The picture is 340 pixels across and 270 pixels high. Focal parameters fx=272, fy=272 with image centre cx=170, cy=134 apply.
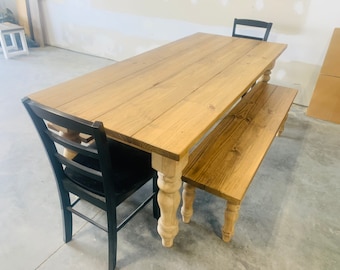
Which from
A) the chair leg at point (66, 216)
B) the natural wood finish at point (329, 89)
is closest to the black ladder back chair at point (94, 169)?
the chair leg at point (66, 216)

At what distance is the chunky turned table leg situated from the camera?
3.70ft

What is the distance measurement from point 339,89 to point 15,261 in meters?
3.04

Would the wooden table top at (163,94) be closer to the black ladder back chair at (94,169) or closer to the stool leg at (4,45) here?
the black ladder back chair at (94,169)

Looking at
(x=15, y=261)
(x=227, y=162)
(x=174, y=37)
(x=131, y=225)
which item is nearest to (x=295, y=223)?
(x=227, y=162)

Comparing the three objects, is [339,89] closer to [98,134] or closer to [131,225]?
[131,225]

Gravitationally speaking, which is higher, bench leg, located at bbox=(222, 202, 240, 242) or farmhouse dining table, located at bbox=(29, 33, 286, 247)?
farmhouse dining table, located at bbox=(29, 33, 286, 247)

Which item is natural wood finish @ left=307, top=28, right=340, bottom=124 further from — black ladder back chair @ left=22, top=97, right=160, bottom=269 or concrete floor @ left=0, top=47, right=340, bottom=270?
black ladder back chair @ left=22, top=97, right=160, bottom=269

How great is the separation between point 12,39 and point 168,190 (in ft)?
15.2

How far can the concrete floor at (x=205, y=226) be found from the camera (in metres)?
1.46

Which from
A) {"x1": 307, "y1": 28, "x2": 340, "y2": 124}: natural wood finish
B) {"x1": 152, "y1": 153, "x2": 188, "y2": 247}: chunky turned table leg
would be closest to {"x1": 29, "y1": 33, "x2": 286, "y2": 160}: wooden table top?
{"x1": 152, "y1": 153, "x2": 188, "y2": 247}: chunky turned table leg

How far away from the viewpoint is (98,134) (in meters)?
0.94

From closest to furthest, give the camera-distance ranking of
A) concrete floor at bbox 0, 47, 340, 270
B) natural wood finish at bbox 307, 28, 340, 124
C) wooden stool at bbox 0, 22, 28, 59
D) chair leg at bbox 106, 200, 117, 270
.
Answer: chair leg at bbox 106, 200, 117, 270, concrete floor at bbox 0, 47, 340, 270, natural wood finish at bbox 307, 28, 340, 124, wooden stool at bbox 0, 22, 28, 59

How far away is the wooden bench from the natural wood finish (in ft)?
3.10

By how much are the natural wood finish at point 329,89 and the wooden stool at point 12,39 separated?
4275 mm
